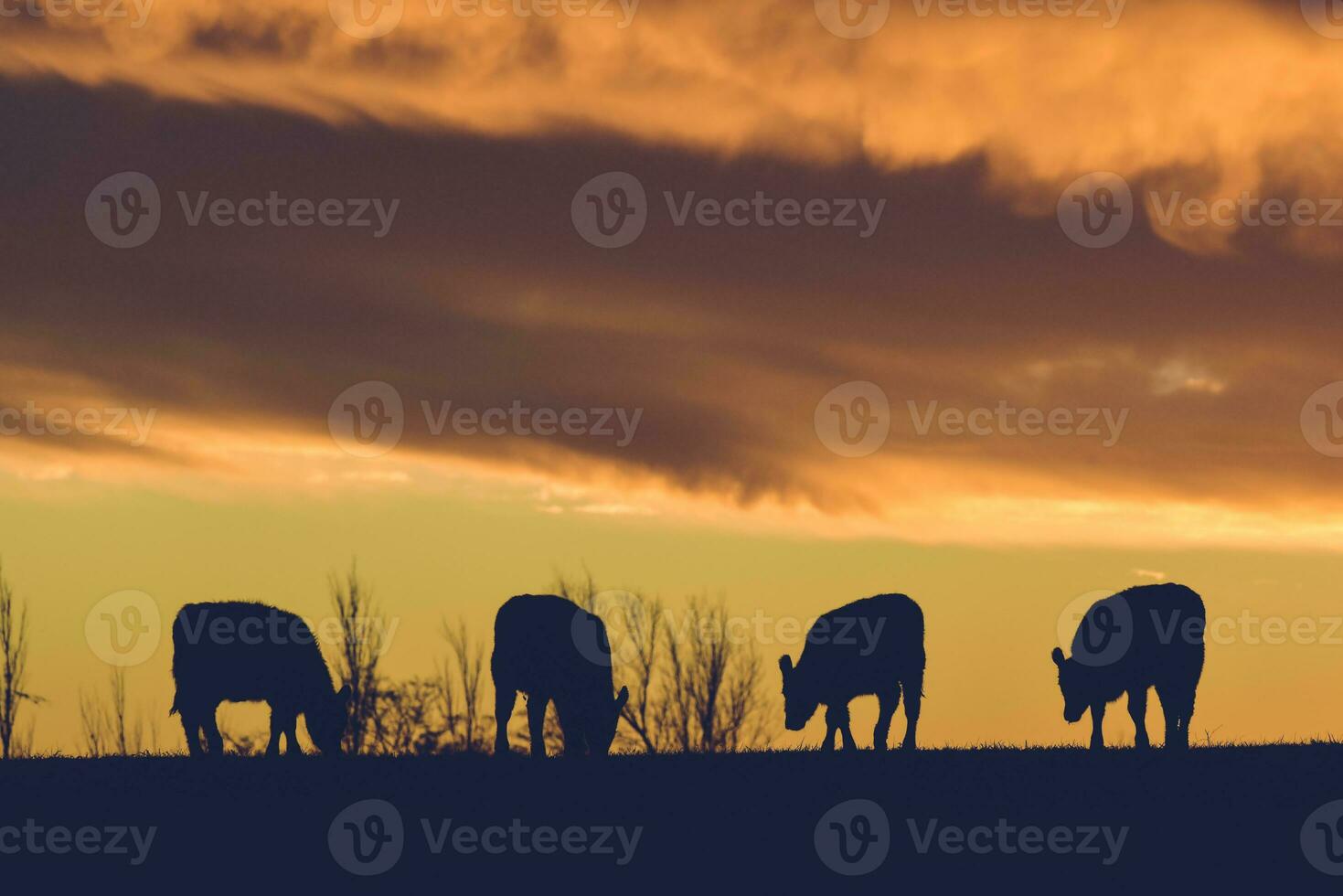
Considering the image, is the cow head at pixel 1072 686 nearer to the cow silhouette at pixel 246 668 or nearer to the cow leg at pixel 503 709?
the cow leg at pixel 503 709

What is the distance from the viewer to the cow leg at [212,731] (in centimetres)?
2581

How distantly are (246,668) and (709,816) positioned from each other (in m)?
10.7

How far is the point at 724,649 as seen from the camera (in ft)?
180

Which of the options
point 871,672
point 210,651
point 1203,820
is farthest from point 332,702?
point 1203,820

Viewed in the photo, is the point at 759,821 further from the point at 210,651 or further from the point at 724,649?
the point at 724,649

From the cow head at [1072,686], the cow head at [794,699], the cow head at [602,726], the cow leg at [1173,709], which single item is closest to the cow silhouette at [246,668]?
the cow head at [602,726]

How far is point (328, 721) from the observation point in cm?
2747

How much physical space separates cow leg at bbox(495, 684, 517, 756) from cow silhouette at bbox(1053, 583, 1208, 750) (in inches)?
389

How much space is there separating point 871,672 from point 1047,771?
25.1ft

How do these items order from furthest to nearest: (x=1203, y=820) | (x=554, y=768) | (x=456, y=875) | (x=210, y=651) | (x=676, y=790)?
(x=210, y=651) → (x=554, y=768) → (x=676, y=790) → (x=1203, y=820) → (x=456, y=875)

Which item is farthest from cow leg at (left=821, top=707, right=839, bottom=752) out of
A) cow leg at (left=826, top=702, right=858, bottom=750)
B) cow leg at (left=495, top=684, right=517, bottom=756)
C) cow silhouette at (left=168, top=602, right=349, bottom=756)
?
cow silhouette at (left=168, top=602, right=349, bottom=756)

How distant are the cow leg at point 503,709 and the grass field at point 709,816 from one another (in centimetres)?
407

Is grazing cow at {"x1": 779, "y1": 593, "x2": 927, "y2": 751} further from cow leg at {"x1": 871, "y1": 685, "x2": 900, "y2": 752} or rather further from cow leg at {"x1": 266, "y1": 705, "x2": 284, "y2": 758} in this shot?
cow leg at {"x1": 266, "y1": 705, "x2": 284, "y2": 758}

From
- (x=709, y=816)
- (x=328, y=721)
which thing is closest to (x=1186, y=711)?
(x=709, y=816)
